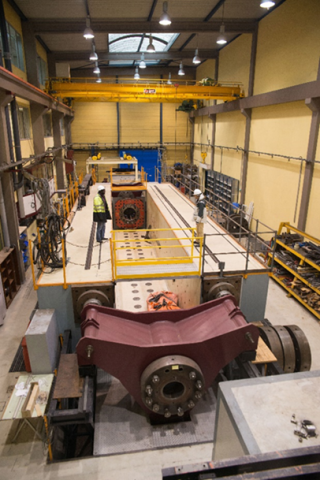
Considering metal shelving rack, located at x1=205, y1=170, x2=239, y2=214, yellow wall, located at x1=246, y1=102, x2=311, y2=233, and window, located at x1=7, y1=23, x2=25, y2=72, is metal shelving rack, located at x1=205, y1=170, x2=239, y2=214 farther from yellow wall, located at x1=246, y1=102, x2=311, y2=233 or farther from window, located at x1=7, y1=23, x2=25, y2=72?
window, located at x1=7, y1=23, x2=25, y2=72

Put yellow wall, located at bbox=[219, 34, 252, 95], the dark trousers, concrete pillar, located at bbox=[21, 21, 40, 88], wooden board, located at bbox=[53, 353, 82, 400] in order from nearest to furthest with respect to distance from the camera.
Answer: wooden board, located at bbox=[53, 353, 82, 400] < the dark trousers < concrete pillar, located at bbox=[21, 21, 40, 88] < yellow wall, located at bbox=[219, 34, 252, 95]

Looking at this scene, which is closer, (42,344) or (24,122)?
(42,344)

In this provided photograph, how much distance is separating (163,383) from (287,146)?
36.4 feet

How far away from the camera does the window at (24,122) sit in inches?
556

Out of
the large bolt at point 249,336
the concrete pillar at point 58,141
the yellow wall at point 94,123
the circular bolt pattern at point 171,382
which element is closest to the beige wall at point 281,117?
the large bolt at point 249,336

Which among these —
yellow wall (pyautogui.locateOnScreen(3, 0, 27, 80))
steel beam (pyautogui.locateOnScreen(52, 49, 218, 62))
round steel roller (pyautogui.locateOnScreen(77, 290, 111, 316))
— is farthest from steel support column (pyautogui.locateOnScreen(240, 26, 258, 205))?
round steel roller (pyautogui.locateOnScreen(77, 290, 111, 316))

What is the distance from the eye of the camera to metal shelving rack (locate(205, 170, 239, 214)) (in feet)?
61.8

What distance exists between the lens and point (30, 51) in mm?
14859

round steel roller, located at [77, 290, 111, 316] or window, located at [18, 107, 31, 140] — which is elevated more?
window, located at [18, 107, 31, 140]

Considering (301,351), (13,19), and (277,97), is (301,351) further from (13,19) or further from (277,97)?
(13,19)

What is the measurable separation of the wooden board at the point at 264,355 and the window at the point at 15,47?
45.2ft

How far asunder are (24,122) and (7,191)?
17.6 ft

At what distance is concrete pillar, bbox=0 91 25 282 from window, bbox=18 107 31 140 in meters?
3.89

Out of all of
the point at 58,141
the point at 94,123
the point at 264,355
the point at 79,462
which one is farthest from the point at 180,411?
the point at 94,123
